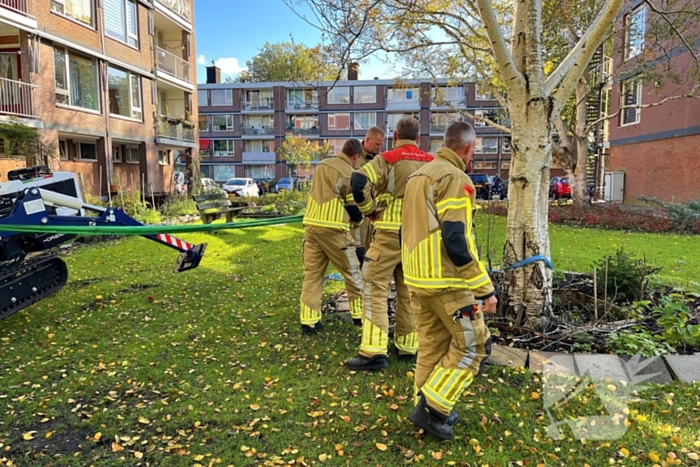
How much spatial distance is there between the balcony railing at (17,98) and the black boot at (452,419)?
1669 cm

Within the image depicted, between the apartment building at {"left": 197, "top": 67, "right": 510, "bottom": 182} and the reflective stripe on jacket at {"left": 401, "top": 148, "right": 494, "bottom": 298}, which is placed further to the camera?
the apartment building at {"left": 197, "top": 67, "right": 510, "bottom": 182}

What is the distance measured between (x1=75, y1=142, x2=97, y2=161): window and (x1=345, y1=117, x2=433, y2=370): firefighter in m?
19.0

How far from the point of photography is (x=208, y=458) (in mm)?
3023

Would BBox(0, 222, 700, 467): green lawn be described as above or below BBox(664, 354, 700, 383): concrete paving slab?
below

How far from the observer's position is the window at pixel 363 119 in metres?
57.7

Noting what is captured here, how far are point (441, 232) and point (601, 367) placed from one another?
2.10 metres

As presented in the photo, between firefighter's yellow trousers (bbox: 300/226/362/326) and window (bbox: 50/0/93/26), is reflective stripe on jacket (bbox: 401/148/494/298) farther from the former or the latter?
window (bbox: 50/0/93/26)

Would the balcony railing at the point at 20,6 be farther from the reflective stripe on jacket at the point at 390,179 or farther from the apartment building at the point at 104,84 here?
the reflective stripe on jacket at the point at 390,179

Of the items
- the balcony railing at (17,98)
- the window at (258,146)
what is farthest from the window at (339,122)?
the balcony railing at (17,98)

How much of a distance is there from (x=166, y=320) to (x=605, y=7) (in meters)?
5.89

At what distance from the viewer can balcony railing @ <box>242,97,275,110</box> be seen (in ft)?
196

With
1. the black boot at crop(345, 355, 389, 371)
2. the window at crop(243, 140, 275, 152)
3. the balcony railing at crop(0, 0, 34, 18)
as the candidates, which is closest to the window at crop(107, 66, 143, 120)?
the balcony railing at crop(0, 0, 34, 18)

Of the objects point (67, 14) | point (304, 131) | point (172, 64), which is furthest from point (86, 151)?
point (304, 131)

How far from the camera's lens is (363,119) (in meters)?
57.8
